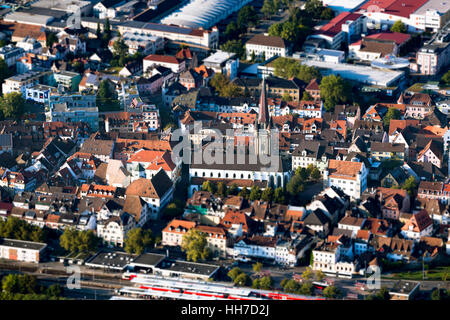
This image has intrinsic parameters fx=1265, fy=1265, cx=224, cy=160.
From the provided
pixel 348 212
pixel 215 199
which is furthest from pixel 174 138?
pixel 348 212

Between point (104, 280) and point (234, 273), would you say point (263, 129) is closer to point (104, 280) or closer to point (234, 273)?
point (234, 273)

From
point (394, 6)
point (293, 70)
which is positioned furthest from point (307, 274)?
point (394, 6)

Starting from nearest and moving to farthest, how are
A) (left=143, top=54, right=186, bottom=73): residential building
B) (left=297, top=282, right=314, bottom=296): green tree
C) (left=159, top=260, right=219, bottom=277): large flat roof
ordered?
(left=297, top=282, right=314, bottom=296): green tree → (left=159, top=260, right=219, bottom=277): large flat roof → (left=143, top=54, right=186, bottom=73): residential building

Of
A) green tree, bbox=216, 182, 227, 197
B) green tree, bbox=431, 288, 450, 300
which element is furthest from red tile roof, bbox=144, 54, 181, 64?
green tree, bbox=431, 288, 450, 300

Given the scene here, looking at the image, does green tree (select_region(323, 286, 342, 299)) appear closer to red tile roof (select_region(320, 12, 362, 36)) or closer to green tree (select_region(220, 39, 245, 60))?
green tree (select_region(220, 39, 245, 60))

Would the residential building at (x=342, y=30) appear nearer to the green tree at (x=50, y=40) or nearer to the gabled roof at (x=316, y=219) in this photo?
the green tree at (x=50, y=40)

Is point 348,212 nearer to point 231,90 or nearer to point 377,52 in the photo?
point 231,90
